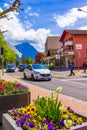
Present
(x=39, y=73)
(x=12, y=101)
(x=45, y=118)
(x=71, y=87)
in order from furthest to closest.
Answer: (x=39, y=73) → (x=71, y=87) → (x=12, y=101) → (x=45, y=118)

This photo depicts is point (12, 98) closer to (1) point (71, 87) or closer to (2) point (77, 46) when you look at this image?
(1) point (71, 87)

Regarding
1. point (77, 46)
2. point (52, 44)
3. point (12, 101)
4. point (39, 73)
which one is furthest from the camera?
point (52, 44)

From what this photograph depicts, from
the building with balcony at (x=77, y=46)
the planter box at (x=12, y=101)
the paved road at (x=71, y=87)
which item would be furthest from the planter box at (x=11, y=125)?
the building with balcony at (x=77, y=46)

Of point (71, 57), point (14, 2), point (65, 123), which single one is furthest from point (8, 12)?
point (71, 57)

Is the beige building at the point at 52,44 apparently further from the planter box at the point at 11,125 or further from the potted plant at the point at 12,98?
the planter box at the point at 11,125

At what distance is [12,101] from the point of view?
7.02 meters

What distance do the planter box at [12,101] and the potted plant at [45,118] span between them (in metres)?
1.51

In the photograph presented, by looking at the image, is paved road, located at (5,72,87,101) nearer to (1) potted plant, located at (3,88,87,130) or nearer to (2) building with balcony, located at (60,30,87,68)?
(1) potted plant, located at (3,88,87,130)

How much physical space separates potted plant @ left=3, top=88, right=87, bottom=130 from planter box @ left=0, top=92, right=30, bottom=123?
1.51m

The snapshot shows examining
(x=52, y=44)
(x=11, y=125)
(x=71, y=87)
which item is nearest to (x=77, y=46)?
(x=52, y=44)

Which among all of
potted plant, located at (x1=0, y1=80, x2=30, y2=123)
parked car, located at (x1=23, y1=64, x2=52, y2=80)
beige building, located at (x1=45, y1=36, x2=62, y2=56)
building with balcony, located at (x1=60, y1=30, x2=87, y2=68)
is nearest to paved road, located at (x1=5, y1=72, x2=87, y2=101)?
parked car, located at (x1=23, y1=64, x2=52, y2=80)

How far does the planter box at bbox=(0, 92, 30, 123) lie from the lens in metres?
6.88

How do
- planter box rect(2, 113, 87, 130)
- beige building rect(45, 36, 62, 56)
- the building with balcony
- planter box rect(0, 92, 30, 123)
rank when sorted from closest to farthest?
planter box rect(2, 113, 87, 130) < planter box rect(0, 92, 30, 123) < the building with balcony < beige building rect(45, 36, 62, 56)

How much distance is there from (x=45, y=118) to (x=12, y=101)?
7.81ft
